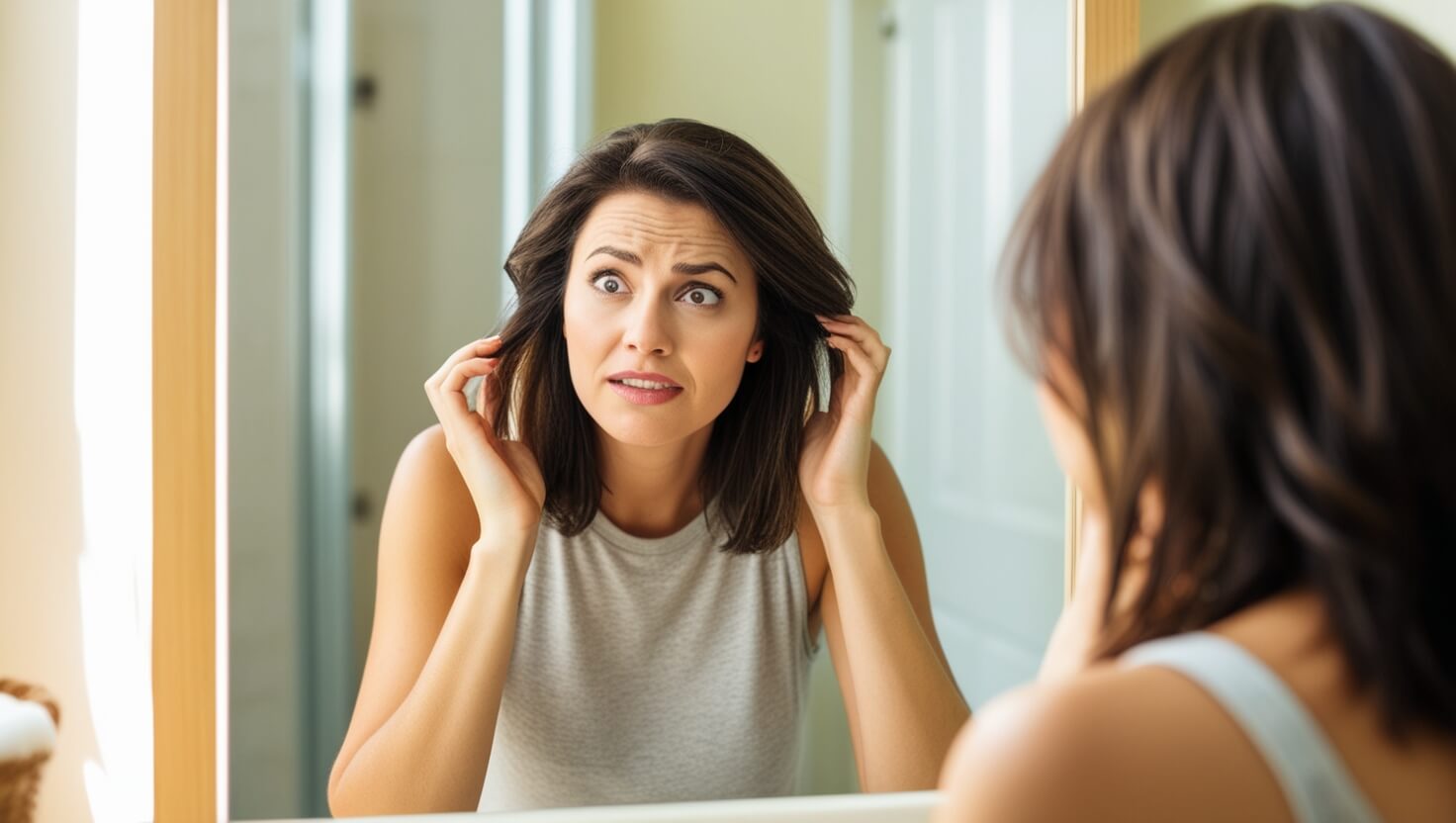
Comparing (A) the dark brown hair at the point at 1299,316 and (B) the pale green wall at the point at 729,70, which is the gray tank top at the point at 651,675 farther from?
(A) the dark brown hair at the point at 1299,316

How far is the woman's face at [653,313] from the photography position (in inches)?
30.4

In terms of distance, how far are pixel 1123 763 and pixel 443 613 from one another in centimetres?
58

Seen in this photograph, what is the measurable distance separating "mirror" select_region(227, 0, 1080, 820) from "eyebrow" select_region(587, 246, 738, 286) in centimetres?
7

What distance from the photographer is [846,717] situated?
0.84m

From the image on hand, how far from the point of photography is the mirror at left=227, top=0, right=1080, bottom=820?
2.58ft

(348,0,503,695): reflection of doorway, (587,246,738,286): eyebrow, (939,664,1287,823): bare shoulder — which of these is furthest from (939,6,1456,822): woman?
(348,0,503,695): reflection of doorway

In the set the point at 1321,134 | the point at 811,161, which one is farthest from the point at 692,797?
the point at 1321,134

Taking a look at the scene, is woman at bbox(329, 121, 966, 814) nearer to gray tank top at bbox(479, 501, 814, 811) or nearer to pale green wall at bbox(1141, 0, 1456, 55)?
gray tank top at bbox(479, 501, 814, 811)

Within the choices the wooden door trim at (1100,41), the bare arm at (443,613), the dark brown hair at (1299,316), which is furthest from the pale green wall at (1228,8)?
the bare arm at (443,613)

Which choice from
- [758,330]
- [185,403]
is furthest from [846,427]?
[185,403]

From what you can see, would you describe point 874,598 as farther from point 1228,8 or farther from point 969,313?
point 1228,8

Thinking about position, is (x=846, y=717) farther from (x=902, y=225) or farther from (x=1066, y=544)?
(x=902, y=225)

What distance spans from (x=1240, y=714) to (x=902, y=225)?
0.53 m

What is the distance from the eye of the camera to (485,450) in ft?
2.67
